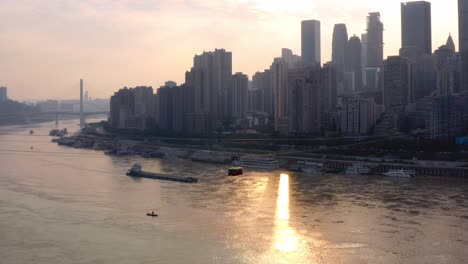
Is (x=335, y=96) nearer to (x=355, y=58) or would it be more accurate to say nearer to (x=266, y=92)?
(x=266, y=92)

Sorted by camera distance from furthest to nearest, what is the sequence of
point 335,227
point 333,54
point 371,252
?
1. point 333,54
2. point 335,227
3. point 371,252

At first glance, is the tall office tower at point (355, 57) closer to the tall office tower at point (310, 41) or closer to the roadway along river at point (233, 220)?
the tall office tower at point (310, 41)

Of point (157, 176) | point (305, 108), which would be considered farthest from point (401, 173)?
point (305, 108)

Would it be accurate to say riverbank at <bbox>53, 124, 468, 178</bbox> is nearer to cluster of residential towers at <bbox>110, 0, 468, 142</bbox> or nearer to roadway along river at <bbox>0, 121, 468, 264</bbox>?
roadway along river at <bbox>0, 121, 468, 264</bbox>

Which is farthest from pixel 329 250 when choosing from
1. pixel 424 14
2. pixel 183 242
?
pixel 424 14

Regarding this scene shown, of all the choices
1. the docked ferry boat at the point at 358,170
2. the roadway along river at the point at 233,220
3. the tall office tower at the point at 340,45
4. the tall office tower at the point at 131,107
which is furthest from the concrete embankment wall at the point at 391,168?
the tall office tower at the point at 340,45

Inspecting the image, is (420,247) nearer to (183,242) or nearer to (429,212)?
(429,212)
